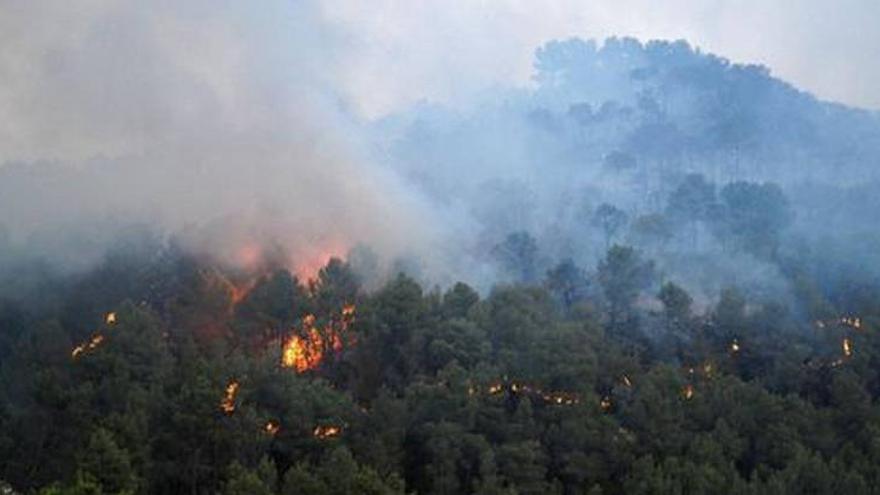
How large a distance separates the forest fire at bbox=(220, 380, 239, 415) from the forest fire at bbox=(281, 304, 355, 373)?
9.59m

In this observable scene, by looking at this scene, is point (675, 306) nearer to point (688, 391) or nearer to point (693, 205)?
point (688, 391)

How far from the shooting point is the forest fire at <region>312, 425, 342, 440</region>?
126 feet

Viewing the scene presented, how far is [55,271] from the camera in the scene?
56.2m

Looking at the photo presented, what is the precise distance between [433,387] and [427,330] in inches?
243

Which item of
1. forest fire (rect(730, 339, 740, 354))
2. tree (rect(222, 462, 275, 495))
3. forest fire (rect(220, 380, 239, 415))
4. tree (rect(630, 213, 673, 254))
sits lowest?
tree (rect(222, 462, 275, 495))

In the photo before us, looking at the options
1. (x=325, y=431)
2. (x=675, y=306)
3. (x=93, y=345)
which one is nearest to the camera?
(x=325, y=431)

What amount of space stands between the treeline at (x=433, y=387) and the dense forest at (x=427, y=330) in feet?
0.42

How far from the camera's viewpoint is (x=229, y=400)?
37750 millimetres

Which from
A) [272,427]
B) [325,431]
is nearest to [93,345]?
[272,427]

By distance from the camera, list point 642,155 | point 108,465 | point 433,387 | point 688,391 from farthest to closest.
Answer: point 642,155, point 688,391, point 433,387, point 108,465

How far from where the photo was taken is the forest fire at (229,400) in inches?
1475

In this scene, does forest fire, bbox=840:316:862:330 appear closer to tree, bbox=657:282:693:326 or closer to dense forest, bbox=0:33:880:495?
dense forest, bbox=0:33:880:495

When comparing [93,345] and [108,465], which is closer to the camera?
[108,465]

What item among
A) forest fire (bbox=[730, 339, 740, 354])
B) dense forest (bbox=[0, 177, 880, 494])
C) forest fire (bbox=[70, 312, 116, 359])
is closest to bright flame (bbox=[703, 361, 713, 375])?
dense forest (bbox=[0, 177, 880, 494])
